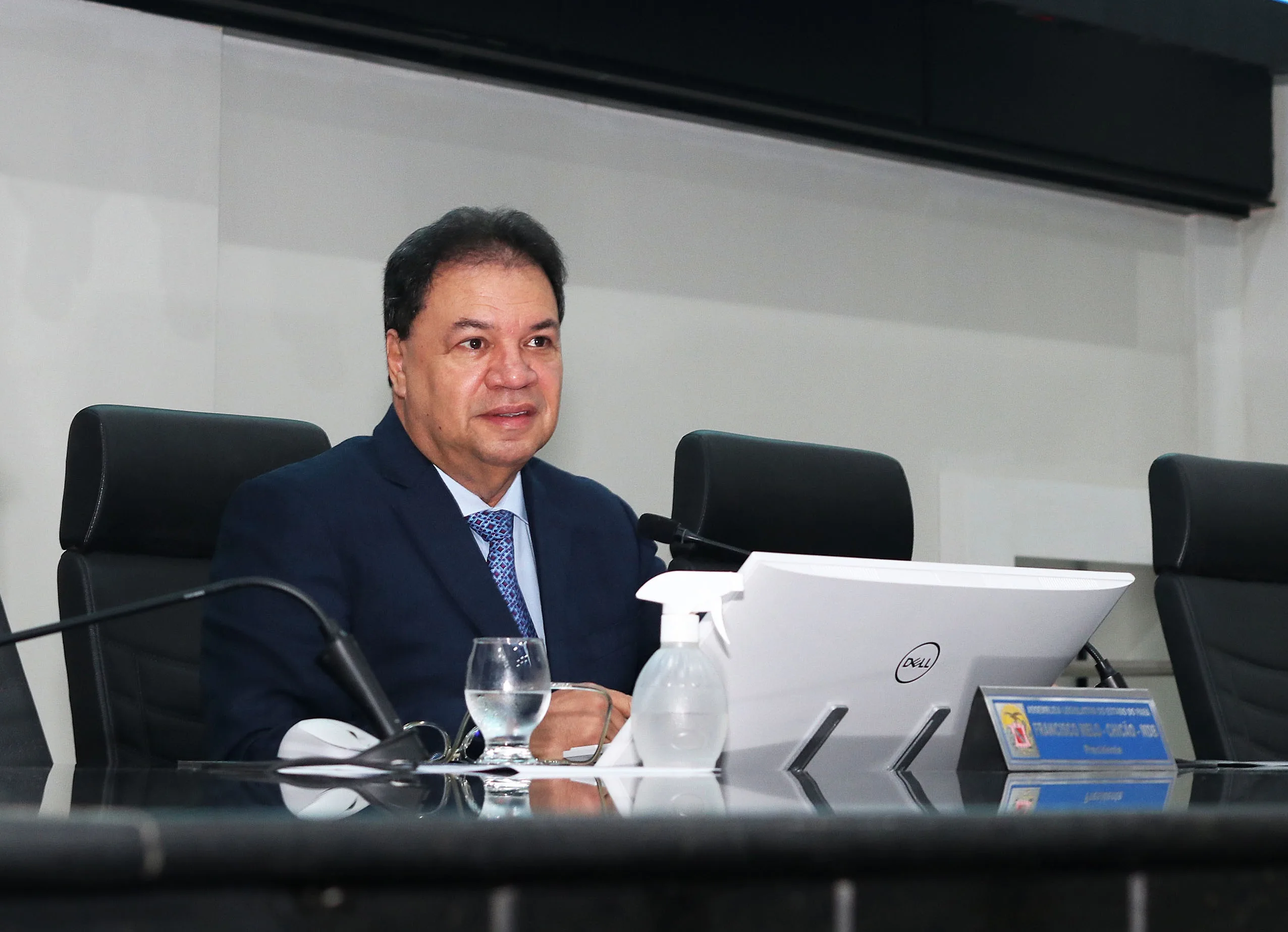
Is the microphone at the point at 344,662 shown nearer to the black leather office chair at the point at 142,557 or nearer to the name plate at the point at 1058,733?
the name plate at the point at 1058,733

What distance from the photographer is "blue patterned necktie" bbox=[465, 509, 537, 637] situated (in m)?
1.87

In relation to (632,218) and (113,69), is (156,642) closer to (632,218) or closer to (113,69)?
(113,69)

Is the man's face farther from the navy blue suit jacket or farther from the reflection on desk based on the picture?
the reflection on desk

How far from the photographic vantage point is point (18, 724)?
1.65m

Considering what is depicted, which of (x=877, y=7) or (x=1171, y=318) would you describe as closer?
(x=877, y=7)

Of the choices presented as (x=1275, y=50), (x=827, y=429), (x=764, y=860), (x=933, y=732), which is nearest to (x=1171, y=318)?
(x=1275, y=50)

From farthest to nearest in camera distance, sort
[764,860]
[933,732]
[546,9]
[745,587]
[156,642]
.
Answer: [546,9]
[156,642]
[933,732]
[745,587]
[764,860]

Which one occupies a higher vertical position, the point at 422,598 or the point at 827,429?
the point at 827,429

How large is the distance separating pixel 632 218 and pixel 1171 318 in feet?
5.77

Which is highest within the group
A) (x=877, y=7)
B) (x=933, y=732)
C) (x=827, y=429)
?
(x=877, y=7)

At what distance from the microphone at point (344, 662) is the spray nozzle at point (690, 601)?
24cm

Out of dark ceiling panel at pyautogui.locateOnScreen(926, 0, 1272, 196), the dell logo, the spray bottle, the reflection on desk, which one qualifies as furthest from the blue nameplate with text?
Result: dark ceiling panel at pyautogui.locateOnScreen(926, 0, 1272, 196)

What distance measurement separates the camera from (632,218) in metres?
3.44

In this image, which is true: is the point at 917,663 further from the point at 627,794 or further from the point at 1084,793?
the point at 627,794
